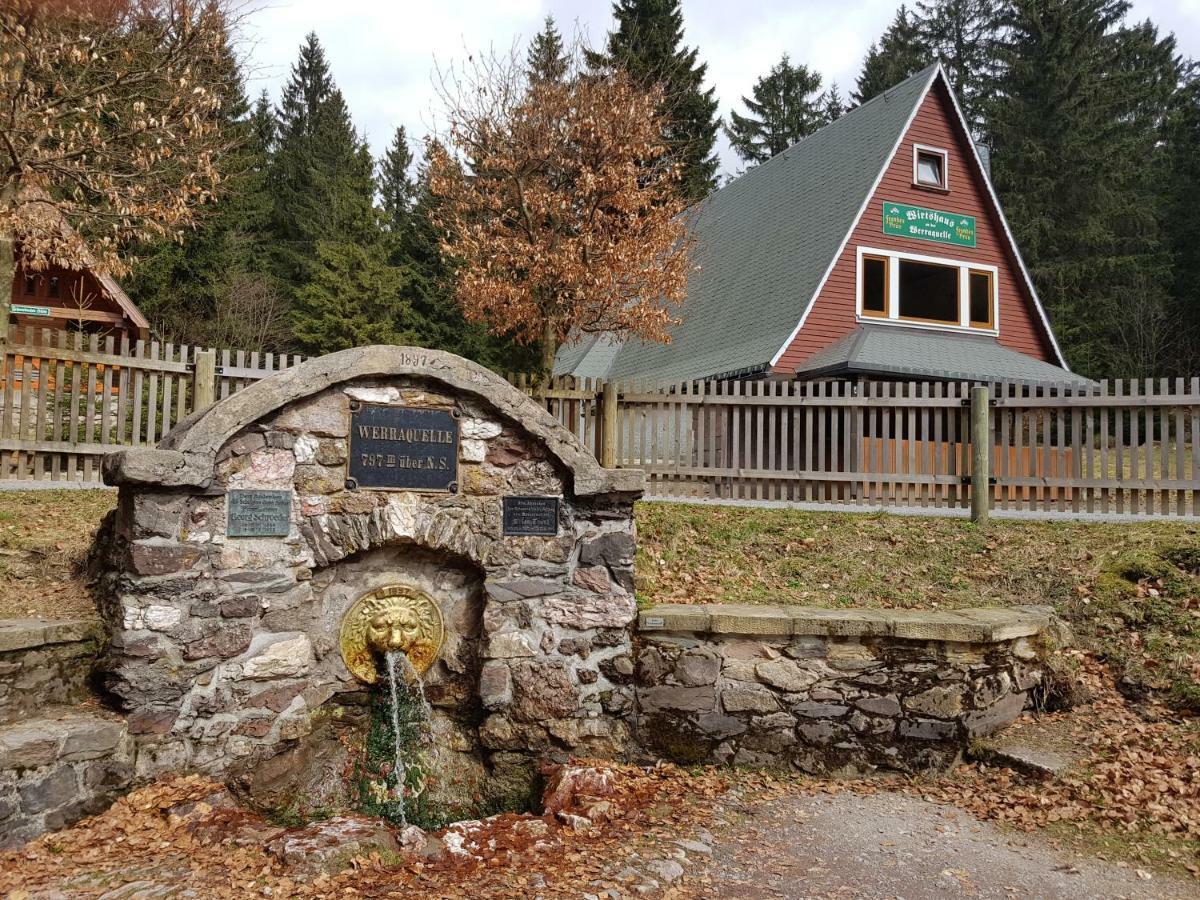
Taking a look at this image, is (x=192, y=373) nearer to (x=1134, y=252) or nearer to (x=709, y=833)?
(x=709, y=833)

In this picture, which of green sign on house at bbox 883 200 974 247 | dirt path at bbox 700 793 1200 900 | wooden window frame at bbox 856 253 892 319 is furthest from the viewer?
A: green sign on house at bbox 883 200 974 247

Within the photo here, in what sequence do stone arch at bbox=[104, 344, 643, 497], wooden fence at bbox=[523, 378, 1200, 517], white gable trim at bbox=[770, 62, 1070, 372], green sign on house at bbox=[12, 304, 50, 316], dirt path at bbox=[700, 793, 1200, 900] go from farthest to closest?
green sign on house at bbox=[12, 304, 50, 316] → white gable trim at bbox=[770, 62, 1070, 372] → wooden fence at bbox=[523, 378, 1200, 517] → stone arch at bbox=[104, 344, 643, 497] → dirt path at bbox=[700, 793, 1200, 900]

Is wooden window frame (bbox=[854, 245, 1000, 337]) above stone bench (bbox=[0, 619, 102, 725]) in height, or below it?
above

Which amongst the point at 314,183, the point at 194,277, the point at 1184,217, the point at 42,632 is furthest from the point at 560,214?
the point at 1184,217

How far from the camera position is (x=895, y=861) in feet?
14.1

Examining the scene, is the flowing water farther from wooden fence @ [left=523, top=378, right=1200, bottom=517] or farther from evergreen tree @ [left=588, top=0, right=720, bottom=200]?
evergreen tree @ [left=588, top=0, right=720, bottom=200]

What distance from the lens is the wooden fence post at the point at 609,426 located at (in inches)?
360

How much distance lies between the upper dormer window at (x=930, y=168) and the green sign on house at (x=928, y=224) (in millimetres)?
567

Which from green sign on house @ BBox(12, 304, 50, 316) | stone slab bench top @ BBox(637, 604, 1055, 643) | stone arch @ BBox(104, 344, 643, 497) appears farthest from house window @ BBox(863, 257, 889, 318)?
green sign on house @ BBox(12, 304, 50, 316)

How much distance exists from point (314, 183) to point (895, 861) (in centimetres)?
3350

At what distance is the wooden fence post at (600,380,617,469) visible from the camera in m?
9.14

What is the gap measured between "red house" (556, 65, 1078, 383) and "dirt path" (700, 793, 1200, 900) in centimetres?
998

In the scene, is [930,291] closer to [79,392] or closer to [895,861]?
[895,861]

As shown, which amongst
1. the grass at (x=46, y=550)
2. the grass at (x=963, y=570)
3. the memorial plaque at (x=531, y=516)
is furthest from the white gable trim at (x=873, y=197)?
the grass at (x=46, y=550)
